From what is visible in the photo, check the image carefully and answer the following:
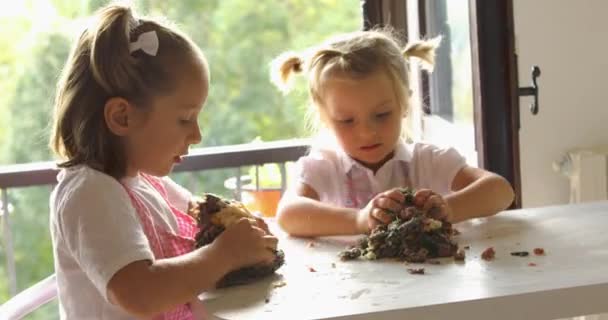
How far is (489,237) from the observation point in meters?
1.25

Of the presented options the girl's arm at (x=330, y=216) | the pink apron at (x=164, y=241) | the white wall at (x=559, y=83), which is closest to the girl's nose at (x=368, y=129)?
the girl's arm at (x=330, y=216)

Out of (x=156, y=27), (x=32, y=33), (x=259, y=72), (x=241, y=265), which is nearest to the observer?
(x=241, y=265)

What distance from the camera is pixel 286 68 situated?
1.65 metres

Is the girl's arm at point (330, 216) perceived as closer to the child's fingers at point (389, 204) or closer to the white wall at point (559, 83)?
the child's fingers at point (389, 204)

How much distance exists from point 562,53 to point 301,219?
1.13 m

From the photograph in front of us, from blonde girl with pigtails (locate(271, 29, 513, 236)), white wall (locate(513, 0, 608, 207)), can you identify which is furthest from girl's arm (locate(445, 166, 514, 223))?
white wall (locate(513, 0, 608, 207))

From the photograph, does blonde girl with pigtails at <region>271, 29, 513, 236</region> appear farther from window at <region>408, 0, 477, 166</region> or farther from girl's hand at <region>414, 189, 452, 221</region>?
window at <region>408, 0, 477, 166</region>

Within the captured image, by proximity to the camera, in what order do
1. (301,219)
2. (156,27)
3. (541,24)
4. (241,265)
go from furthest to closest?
(541,24)
(301,219)
(156,27)
(241,265)

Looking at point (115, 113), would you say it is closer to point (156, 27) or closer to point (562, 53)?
point (156, 27)

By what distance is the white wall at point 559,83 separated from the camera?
2.18m

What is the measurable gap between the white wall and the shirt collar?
68 cm

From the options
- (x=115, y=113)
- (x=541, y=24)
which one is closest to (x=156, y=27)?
(x=115, y=113)

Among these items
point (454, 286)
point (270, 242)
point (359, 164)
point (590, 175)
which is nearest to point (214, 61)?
point (590, 175)

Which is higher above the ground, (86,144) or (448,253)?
(86,144)
